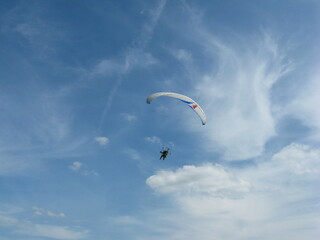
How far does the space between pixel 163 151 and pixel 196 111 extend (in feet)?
30.8

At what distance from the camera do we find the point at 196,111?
57.5m

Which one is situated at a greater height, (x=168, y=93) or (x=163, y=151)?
(x=168, y=93)

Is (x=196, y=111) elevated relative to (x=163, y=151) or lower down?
elevated

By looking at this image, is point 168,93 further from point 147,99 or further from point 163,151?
point 163,151

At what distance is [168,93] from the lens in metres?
53.5

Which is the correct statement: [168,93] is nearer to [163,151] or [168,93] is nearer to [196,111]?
[196,111]

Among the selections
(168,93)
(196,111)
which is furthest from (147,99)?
(196,111)

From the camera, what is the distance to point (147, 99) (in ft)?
171

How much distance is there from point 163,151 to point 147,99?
38.7 feet

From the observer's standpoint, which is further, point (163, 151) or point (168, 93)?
point (163, 151)

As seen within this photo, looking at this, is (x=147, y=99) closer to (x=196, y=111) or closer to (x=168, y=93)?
A: (x=168, y=93)

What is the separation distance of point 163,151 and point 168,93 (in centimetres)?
1157

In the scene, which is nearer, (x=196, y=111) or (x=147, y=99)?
(x=147, y=99)

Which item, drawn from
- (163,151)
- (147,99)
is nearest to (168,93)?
(147,99)
